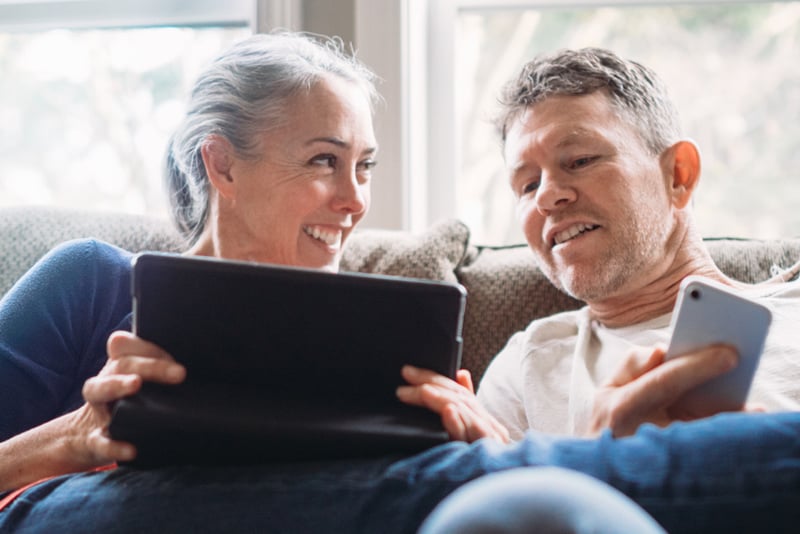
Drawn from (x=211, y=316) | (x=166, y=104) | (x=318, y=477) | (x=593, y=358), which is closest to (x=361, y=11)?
(x=166, y=104)

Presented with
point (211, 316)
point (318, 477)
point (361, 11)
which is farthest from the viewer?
point (361, 11)

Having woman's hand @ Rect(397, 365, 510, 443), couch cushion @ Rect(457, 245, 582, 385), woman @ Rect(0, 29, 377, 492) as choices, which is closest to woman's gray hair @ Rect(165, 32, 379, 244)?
woman @ Rect(0, 29, 377, 492)

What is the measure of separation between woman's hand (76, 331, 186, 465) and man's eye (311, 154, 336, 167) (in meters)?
0.59

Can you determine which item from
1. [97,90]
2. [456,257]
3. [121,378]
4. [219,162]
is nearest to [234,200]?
[219,162]

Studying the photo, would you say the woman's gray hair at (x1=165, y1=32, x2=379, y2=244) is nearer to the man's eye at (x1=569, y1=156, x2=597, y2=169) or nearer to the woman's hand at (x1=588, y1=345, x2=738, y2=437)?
the man's eye at (x1=569, y1=156, x2=597, y2=169)

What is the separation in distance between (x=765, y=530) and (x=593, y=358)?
2.75 feet

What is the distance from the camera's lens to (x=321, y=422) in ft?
3.34

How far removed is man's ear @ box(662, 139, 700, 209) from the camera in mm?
1704

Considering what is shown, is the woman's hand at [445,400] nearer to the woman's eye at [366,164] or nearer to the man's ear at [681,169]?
the woman's eye at [366,164]

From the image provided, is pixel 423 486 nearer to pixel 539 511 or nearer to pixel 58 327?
pixel 539 511

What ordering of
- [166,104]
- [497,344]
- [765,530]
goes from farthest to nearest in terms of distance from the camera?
[166,104], [497,344], [765,530]

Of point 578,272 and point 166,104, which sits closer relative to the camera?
point 578,272

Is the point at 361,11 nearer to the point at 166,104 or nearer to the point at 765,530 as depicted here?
the point at 166,104

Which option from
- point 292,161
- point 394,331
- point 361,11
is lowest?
point 394,331
